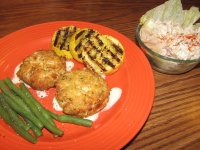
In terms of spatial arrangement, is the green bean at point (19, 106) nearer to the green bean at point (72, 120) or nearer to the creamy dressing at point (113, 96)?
the green bean at point (72, 120)

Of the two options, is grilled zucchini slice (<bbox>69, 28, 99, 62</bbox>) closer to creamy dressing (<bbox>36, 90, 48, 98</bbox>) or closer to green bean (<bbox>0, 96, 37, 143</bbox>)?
creamy dressing (<bbox>36, 90, 48, 98</bbox>)

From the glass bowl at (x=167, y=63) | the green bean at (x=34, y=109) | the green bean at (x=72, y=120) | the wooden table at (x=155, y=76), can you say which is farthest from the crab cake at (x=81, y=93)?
the glass bowl at (x=167, y=63)

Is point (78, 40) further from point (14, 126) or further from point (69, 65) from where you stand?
point (14, 126)

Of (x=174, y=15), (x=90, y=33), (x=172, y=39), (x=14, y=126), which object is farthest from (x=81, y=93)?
(x=174, y=15)

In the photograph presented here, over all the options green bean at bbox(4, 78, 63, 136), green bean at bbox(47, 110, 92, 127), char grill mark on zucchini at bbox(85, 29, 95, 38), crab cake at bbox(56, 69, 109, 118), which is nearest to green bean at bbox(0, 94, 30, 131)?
green bean at bbox(4, 78, 63, 136)

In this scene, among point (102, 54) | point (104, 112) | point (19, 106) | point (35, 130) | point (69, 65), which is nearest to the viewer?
point (35, 130)

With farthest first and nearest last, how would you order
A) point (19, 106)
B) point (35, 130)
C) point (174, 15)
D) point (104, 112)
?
point (174, 15) < point (104, 112) < point (19, 106) < point (35, 130)

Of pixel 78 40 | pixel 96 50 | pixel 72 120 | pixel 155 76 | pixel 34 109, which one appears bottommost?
pixel 155 76
